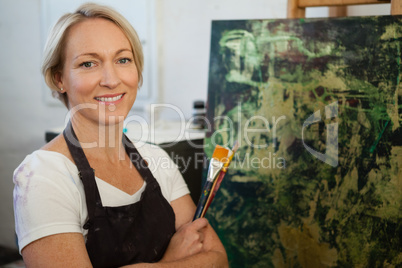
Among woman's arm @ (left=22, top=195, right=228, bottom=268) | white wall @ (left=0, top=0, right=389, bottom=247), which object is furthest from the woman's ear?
white wall @ (left=0, top=0, right=389, bottom=247)

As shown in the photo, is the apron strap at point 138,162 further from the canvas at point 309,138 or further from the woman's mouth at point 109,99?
the canvas at point 309,138

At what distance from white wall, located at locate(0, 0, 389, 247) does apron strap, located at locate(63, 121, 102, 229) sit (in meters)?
1.45

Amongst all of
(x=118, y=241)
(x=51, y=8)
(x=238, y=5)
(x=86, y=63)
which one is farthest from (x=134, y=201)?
(x=51, y=8)

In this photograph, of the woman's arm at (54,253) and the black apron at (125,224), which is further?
the black apron at (125,224)

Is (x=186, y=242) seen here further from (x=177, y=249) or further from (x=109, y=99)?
(x=109, y=99)

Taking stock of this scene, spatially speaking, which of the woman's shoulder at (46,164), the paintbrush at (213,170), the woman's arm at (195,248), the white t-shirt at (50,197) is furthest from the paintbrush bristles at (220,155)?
the woman's shoulder at (46,164)

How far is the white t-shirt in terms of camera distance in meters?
1.05

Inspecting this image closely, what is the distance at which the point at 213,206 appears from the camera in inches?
67.7

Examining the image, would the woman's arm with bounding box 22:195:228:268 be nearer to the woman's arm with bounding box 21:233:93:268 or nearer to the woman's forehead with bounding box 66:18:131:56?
the woman's arm with bounding box 21:233:93:268

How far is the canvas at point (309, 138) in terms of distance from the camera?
145cm

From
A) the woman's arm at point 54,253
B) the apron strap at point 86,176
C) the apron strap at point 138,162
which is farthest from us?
the apron strap at point 138,162

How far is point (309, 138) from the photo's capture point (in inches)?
62.4

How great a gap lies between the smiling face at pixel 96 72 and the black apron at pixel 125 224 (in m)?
0.10

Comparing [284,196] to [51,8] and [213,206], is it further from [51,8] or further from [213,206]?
[51,8]
